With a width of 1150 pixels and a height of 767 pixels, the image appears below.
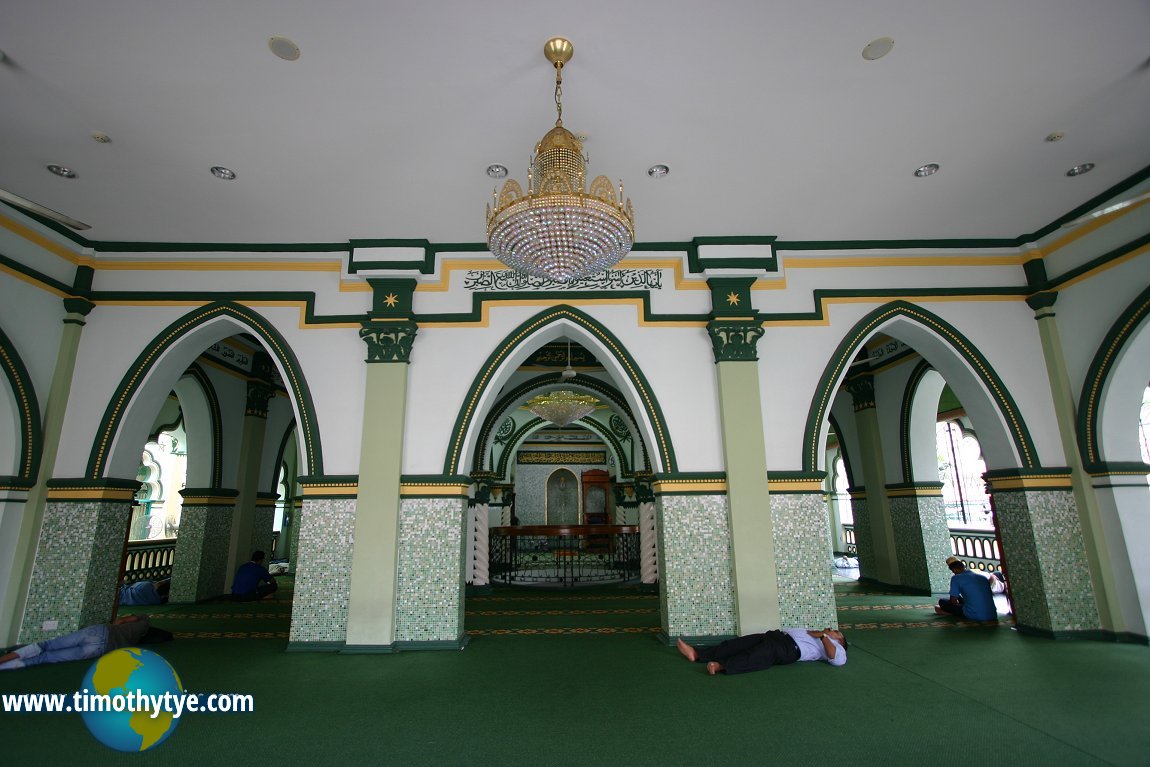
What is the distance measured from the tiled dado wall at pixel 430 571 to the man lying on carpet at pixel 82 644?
170 cm

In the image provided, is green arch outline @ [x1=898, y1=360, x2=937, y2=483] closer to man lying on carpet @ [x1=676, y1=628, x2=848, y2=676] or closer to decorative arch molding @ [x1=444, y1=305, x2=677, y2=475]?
man lying on carpet @ [x1=676, y1=628, x2=848, y2=676]

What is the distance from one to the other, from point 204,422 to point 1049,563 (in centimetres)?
754

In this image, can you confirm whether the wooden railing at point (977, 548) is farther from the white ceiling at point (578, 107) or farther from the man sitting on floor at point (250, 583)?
the man sitting on floor at point (250, 583)

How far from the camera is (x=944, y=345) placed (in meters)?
4.36

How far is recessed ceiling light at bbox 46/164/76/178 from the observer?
3.35 metres

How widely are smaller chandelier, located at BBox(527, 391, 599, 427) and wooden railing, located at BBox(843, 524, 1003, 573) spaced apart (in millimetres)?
3912

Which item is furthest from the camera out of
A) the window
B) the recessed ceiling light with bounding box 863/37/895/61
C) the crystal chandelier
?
the window

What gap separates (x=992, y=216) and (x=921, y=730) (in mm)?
3445

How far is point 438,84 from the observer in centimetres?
275

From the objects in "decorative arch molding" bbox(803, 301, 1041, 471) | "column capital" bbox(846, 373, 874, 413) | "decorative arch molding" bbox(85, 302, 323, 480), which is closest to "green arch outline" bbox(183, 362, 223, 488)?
"decorative arch molding" bbox(85, 302, 323, 480)

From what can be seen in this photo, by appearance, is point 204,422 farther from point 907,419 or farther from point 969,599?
point 907,419

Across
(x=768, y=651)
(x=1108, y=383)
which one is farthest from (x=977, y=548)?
(x=768, y=651)

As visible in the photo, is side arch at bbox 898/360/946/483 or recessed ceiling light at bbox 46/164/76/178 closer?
recessed ceiling light at bbox 46/164/76/178

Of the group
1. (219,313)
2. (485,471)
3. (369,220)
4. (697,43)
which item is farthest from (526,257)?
(485,471)
